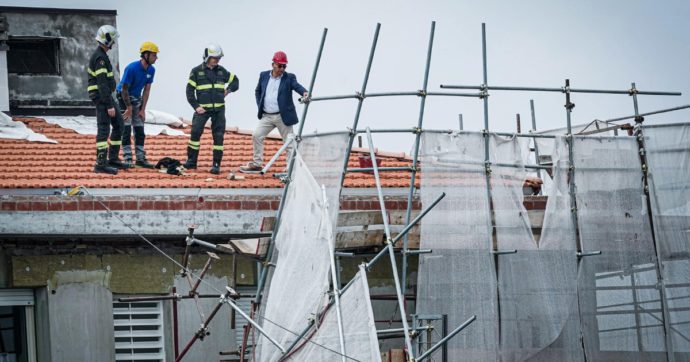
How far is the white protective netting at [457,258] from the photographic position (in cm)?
1936

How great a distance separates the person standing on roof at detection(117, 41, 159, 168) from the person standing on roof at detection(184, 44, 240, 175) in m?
0.82

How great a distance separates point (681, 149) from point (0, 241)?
9.75m

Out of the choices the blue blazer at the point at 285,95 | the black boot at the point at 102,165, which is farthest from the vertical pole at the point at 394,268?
the black boot at the point at 102,165

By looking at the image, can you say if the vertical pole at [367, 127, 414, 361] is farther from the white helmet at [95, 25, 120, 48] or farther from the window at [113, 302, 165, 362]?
the white helmet at [95, 25, 120, 48]

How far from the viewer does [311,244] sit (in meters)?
18.7

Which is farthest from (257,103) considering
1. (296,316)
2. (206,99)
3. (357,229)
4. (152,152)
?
(296,316)

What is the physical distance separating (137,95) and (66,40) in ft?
25.4

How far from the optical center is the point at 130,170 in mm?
23297

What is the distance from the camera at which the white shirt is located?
23.5m

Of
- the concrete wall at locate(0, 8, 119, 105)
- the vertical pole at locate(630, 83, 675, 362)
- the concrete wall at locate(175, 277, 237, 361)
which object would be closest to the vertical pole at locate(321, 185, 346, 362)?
the concrete wall at locate(175, 277, 237, 361)

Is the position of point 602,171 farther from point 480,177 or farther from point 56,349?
point 56,349

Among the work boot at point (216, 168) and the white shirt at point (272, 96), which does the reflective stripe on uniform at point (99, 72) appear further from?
the white shirt at point (272, 96)

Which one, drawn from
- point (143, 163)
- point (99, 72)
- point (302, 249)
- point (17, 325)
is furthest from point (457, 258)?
point (99, 72)

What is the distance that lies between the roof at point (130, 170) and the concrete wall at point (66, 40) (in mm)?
2841
